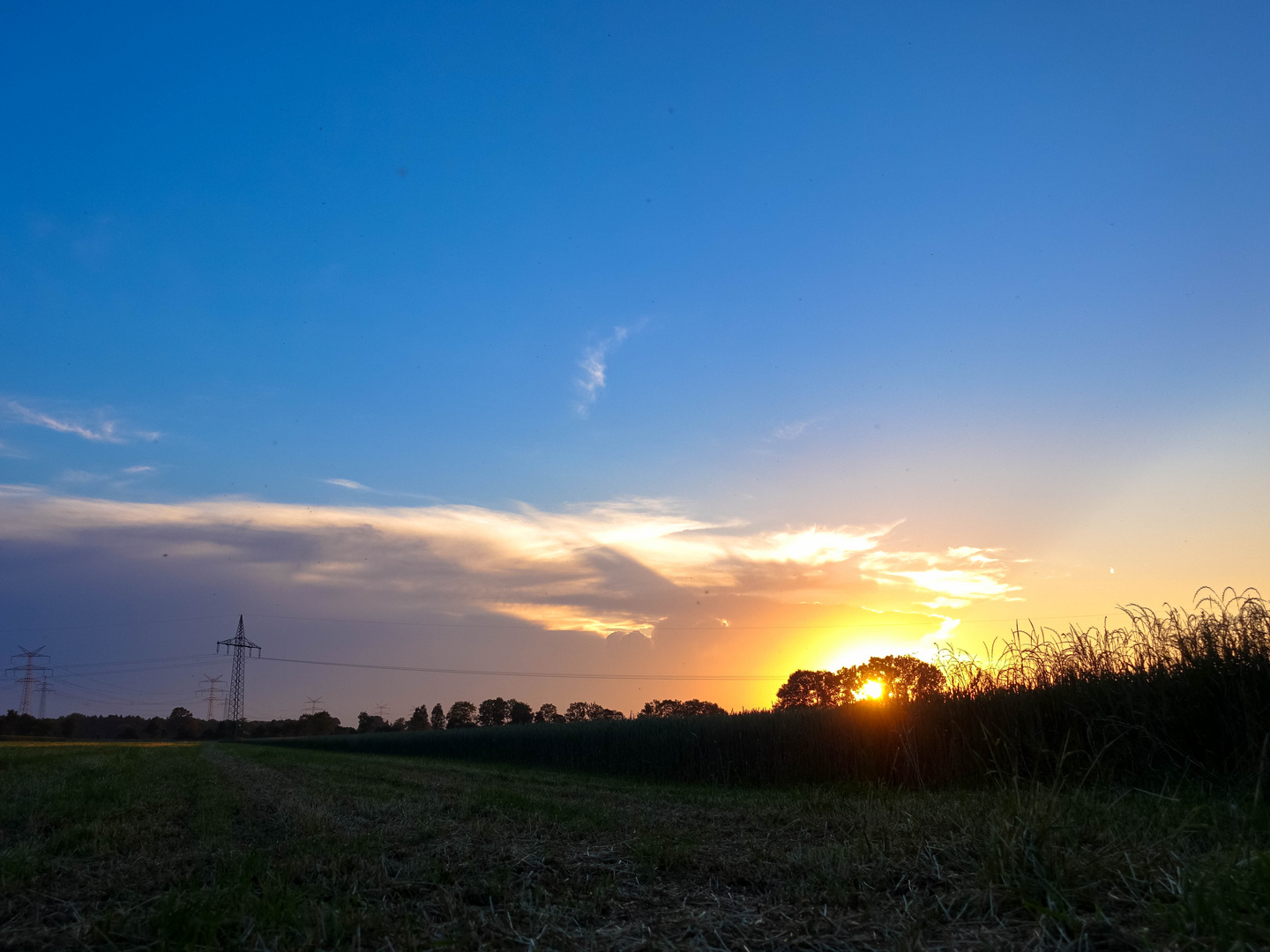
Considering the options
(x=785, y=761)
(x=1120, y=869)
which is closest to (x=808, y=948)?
(x=1120, y=869)

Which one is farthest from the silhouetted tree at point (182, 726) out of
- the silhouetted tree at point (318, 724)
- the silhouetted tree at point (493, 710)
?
the silhouetted tree at point (493, 710)

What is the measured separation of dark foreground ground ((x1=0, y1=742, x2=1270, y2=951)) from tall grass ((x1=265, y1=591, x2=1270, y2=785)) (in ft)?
3.24

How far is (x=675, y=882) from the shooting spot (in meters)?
4.49

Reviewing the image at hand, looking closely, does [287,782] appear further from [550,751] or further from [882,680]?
[550,751]

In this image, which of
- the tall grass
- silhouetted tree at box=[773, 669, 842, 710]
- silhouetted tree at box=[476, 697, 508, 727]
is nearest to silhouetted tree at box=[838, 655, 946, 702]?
the tall grass

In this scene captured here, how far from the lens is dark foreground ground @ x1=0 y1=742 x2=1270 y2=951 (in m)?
3.20

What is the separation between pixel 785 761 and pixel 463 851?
47.5 feet

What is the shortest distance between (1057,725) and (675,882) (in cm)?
899

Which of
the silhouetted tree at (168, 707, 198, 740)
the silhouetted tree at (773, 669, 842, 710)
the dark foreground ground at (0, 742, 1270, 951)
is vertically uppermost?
the dark foreground ground at (0, 742, 1270, 951)

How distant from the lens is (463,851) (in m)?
5.27

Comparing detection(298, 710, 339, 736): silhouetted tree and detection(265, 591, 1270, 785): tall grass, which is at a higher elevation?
detection(265, 591, 1270, 785): tall grass

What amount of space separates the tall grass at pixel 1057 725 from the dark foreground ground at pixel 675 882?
99cm

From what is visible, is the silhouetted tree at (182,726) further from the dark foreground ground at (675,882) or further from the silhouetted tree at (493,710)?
the dark foreground ground at (675,882)

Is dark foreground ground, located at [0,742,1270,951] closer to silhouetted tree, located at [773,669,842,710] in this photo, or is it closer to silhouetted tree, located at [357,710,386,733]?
silhouetted tree, located at [773,669,842,710]
